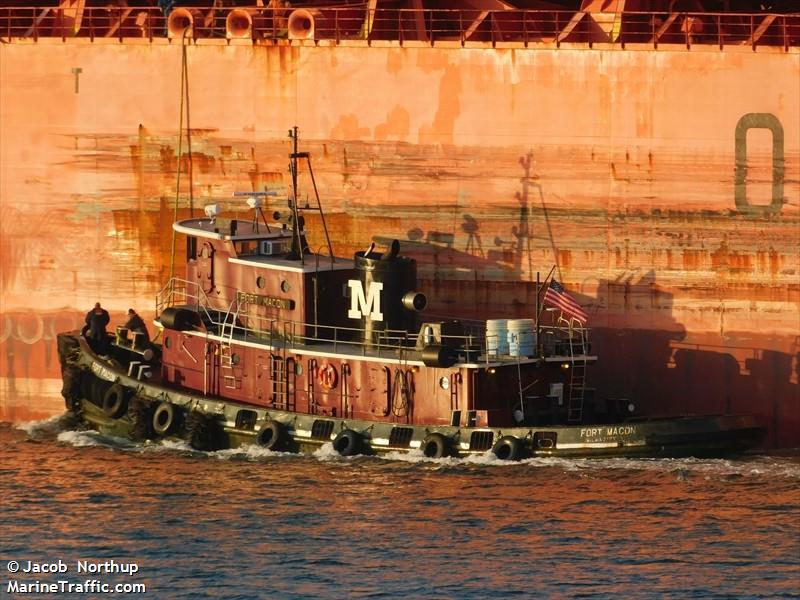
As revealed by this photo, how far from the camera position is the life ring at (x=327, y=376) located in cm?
2692

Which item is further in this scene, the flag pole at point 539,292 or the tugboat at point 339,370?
the flag pole at point 539,292

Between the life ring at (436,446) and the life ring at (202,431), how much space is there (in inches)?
133

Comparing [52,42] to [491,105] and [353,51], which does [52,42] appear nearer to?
[353,51]

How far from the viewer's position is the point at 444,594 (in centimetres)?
2081

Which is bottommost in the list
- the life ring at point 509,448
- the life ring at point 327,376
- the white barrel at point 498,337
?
the life ring at point 509,448

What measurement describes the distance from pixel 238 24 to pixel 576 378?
8.64m

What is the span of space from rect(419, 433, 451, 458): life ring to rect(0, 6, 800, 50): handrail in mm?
6906

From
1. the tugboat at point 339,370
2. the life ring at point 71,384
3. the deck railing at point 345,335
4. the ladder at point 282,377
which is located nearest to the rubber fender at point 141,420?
the tugboat at point 339,370

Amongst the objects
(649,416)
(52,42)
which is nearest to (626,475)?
(649,416)

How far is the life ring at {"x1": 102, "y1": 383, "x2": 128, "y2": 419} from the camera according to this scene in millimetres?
28109

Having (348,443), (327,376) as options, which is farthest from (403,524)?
(327,376)

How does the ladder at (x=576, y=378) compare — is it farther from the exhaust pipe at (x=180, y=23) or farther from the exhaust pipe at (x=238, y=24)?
the exhaust pipe at (x=180, y=23)

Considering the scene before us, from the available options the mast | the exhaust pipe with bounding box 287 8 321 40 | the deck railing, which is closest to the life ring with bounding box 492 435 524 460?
the deck railing

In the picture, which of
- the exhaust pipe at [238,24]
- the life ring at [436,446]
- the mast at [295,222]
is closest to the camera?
the life ring at [436,446]
